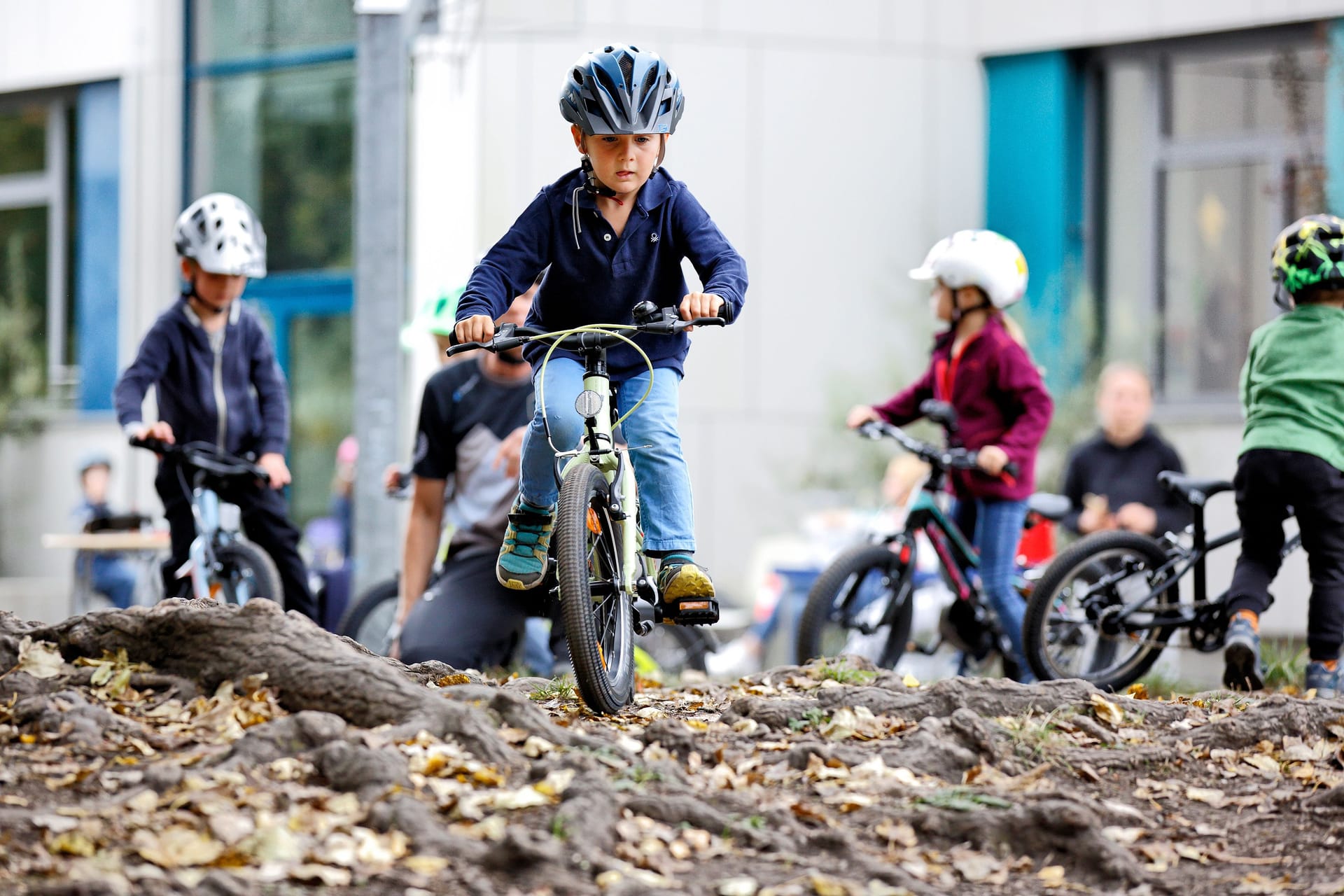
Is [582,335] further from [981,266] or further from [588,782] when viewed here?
[981,266]

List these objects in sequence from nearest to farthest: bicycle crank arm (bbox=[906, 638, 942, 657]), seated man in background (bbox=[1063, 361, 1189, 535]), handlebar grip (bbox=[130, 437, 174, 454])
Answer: handlebar grip (bbox=[130, 437, 174, 454]) → bicycle crank arm (bbox=[906, 638, 942, 657]) → seated man in background (bbox=[1063, 361, 1189, 535])

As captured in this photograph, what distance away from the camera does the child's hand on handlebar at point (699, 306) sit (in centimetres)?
492

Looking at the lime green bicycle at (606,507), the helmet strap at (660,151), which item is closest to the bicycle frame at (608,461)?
the lime green bicycle at (606,507)

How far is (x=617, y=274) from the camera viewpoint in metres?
5.33

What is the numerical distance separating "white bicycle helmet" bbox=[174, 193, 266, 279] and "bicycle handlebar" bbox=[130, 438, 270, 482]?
78 cm

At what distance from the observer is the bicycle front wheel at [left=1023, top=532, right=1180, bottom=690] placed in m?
7.35

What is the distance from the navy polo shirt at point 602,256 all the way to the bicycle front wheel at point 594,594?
583 mm

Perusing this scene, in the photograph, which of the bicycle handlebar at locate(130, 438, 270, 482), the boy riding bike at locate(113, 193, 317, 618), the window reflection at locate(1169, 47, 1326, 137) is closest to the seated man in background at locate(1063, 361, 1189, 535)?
the window reflection at locate(1169, 47, 1326, 137)

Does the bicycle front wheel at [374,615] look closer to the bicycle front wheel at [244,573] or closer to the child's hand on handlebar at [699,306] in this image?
the bicycle front wheel at [244,573]

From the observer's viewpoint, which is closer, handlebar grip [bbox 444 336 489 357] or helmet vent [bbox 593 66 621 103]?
handlebar grip [bbox 444 336 489 357]

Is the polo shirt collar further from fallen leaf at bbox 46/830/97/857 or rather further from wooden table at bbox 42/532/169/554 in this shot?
wooden table at bbox 42/532/169/554

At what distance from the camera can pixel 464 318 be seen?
503cm

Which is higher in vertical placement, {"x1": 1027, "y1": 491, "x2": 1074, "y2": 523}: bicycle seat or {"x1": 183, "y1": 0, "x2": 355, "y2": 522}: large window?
{"x1": 183, "y1": 0, "x2": 355, "y2": 522}: large window

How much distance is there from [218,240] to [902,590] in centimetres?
332
